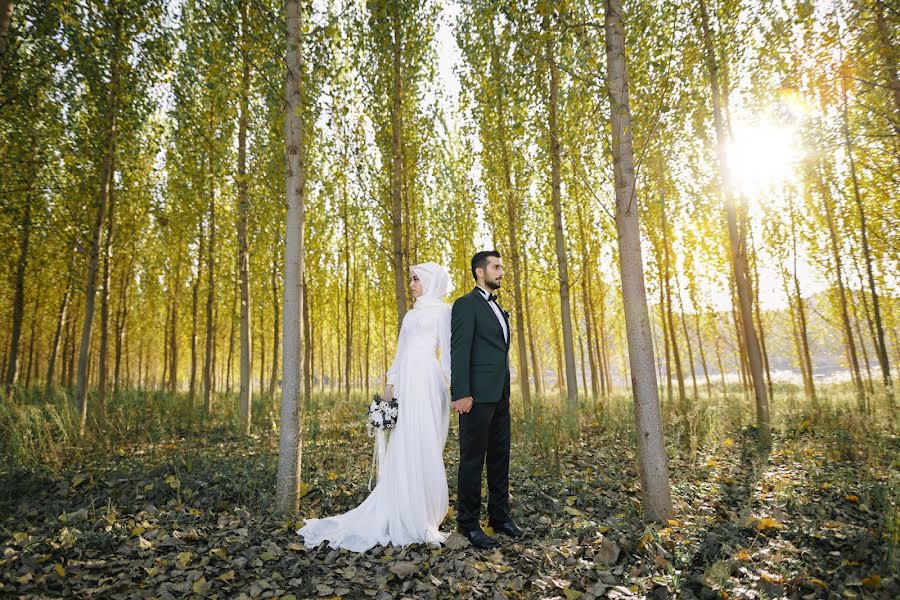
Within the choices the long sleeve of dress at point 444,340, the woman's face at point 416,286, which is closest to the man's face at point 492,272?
the long sleeve of dress at point 444,340

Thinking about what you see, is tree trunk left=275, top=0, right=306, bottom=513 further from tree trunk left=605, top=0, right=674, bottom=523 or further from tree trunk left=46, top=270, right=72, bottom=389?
tree trunk left=46, top=270, right=72, bottom=389

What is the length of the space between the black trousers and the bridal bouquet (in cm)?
70

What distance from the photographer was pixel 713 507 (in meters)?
4.22

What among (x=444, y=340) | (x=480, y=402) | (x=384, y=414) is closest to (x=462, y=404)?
(x=480, y=402)

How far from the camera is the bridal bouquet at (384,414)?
13.5ft

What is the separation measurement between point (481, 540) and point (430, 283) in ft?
7.75

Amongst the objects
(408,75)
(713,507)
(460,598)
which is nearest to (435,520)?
(460,598)

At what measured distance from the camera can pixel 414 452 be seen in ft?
13.3

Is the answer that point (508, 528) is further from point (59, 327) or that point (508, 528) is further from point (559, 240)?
point (59, 327)

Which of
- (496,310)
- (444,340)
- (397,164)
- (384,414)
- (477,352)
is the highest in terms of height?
(397,164)

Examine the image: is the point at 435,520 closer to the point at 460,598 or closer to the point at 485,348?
the point at 460,598

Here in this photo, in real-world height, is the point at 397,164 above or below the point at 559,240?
above

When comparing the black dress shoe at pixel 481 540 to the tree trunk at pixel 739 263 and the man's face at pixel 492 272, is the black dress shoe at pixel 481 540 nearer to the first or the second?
the man's face at pixel 492 272

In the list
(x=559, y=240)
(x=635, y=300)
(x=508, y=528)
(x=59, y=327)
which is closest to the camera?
(x=508, y=528)
